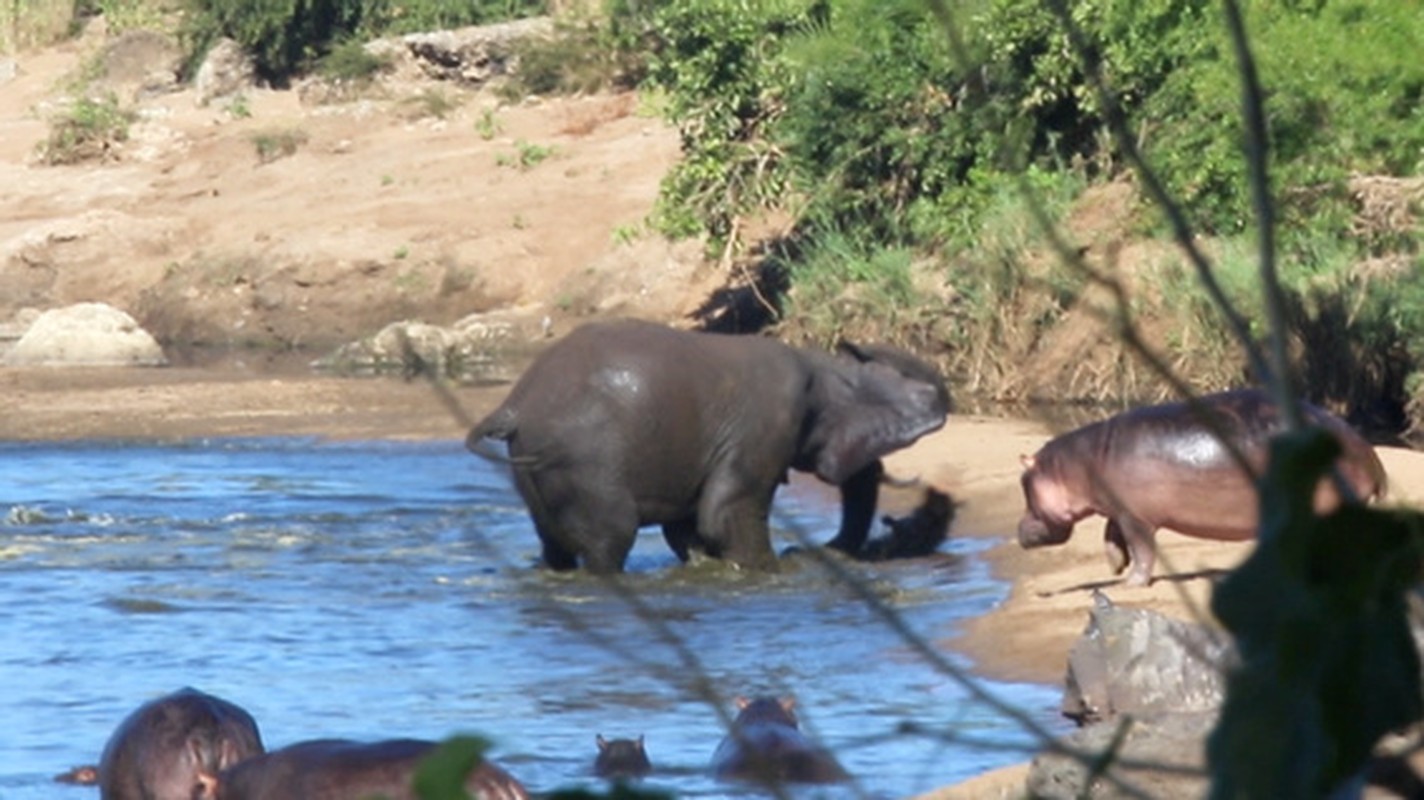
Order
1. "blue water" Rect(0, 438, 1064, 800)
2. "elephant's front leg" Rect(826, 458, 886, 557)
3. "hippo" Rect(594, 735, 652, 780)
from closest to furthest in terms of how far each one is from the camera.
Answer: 1. "hippo" Rect(594, 735, 652, 780)
2. "blue water" Rect(0, 438, 1064, 800)
3. "elephant's front leg" Rect(826, 458, 886, 557)

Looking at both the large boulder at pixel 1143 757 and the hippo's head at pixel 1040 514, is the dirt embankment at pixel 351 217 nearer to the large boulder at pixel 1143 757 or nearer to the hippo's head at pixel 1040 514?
the hippo's head at pixel 1040 514

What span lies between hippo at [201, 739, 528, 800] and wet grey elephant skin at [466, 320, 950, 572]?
635cm

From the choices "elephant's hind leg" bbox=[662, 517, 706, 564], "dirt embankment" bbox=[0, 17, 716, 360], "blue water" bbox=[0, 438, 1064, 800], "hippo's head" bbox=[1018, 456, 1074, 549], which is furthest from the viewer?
"dirt embankment" bbox=[0, 17, 716, 360]

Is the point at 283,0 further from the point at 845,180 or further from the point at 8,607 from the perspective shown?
the point at 8,607

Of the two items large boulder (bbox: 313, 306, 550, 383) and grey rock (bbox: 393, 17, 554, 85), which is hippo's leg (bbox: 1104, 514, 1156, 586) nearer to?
large boulder (bbox: 313, 306, 550, 383)

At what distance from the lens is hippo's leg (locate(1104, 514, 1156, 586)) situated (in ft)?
30.4

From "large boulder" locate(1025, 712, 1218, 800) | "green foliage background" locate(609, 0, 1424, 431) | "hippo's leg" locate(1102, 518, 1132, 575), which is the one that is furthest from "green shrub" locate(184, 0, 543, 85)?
"large boulder" locate(1025, 712, 1218, 800)

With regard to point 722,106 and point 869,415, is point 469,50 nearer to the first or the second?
point 722,106

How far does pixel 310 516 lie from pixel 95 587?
2509 millimetres

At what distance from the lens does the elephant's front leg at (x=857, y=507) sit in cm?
1284

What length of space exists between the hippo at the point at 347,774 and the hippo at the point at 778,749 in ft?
4.96

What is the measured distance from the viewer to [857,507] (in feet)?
42.4

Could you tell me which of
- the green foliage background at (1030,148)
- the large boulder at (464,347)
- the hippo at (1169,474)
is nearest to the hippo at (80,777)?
the hippo at (1169,474)

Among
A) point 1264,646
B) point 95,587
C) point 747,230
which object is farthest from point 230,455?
point 1264,646
